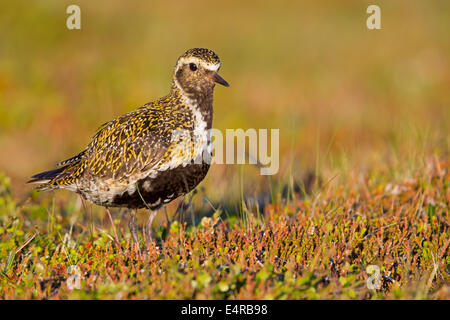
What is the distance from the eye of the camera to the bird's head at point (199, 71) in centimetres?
535

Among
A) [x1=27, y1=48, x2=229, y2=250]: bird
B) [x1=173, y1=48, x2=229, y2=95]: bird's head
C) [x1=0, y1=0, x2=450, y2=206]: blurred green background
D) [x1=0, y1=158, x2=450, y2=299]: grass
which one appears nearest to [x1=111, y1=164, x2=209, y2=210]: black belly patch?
[x1=27, y1=48, x2=229, y2=250]: bird

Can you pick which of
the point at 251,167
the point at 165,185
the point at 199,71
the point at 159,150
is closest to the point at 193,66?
the point at 199,71

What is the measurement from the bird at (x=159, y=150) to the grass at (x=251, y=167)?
0.41 metres

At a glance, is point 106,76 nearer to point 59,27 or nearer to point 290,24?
point 59,27

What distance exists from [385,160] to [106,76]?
26.6 ft

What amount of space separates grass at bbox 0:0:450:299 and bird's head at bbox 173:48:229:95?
3.75ft

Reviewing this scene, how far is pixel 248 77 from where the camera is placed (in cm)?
1562

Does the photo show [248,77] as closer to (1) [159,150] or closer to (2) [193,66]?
(2) [193,66]

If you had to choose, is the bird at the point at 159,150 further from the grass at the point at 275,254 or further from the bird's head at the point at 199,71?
the grass at the point at 275,254

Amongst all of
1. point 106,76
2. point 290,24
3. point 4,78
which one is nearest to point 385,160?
point 106,76

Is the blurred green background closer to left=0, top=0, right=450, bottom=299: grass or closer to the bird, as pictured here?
left=0, top=0, right=450, bottom=299: grass

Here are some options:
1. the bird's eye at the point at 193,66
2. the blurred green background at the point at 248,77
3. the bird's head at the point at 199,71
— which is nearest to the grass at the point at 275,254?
the blurred green background at the point at 248,77

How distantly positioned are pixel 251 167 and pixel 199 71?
4895mm

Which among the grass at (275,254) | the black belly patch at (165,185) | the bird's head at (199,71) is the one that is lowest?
the grass at (275,254)
